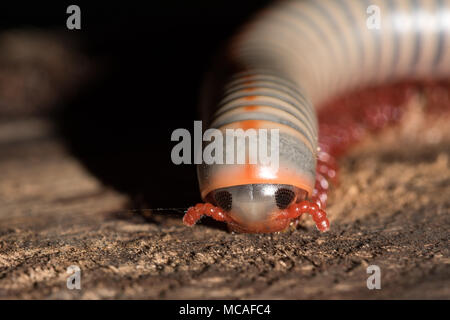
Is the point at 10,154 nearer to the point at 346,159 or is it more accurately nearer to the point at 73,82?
the point at 73,82

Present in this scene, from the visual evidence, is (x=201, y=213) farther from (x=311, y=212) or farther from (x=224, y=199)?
(x=311, y=212)

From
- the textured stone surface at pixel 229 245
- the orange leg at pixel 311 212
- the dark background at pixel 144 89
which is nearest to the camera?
the textured stone surface at pixel 229 245

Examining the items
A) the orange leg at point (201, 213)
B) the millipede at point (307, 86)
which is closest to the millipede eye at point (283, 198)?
the millipede at point (307, 86)

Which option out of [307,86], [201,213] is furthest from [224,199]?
[307,86]

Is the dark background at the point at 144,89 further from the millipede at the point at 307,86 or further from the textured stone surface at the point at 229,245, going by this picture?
the millipede at the point at 307,86

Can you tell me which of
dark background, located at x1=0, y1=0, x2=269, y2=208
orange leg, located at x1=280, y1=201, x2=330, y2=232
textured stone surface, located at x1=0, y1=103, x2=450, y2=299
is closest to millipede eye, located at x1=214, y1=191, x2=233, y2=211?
textured stone surface, located at x1=0, y1=103, x2=450, y2=299

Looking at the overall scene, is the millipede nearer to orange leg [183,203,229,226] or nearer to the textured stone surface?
orange leg [183,203,229,226]
